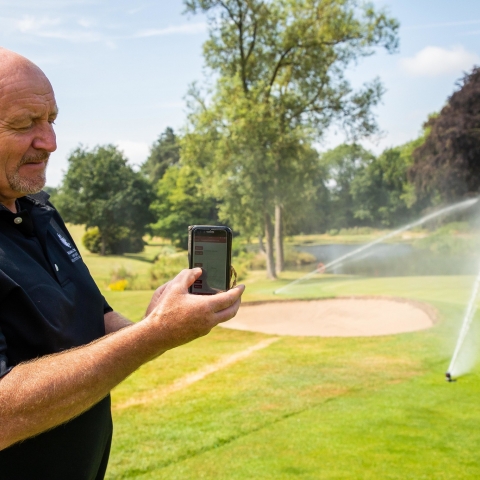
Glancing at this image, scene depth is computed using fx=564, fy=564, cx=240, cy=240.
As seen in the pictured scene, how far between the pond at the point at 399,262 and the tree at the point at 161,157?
21.5 metres

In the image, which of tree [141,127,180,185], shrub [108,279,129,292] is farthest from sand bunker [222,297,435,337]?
tree [141,127,180,185]

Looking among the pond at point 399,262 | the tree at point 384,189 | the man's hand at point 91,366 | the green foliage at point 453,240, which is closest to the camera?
the man's hand at point 91,366

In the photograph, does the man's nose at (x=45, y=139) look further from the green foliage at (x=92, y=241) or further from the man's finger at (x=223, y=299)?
the green foliage at (x=92, y=241)

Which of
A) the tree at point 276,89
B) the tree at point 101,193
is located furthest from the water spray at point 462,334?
the tree at point 101,193

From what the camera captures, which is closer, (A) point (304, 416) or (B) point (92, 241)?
(A) point (304, 416)

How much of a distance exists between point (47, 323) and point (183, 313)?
421 mm

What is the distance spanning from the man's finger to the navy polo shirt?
1.58ft

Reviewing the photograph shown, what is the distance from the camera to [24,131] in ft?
5.95

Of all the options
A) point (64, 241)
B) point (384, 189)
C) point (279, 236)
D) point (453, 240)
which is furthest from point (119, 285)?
point (384, 189)

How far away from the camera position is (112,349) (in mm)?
1482

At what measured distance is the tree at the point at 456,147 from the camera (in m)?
29.0

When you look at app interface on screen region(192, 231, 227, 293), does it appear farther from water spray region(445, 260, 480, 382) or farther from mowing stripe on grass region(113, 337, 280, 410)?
water spray region(445, 260, 480, 382)

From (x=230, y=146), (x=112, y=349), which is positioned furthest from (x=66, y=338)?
(x=230, y=146)

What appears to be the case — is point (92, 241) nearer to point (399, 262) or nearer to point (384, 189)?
point (399, 262)
